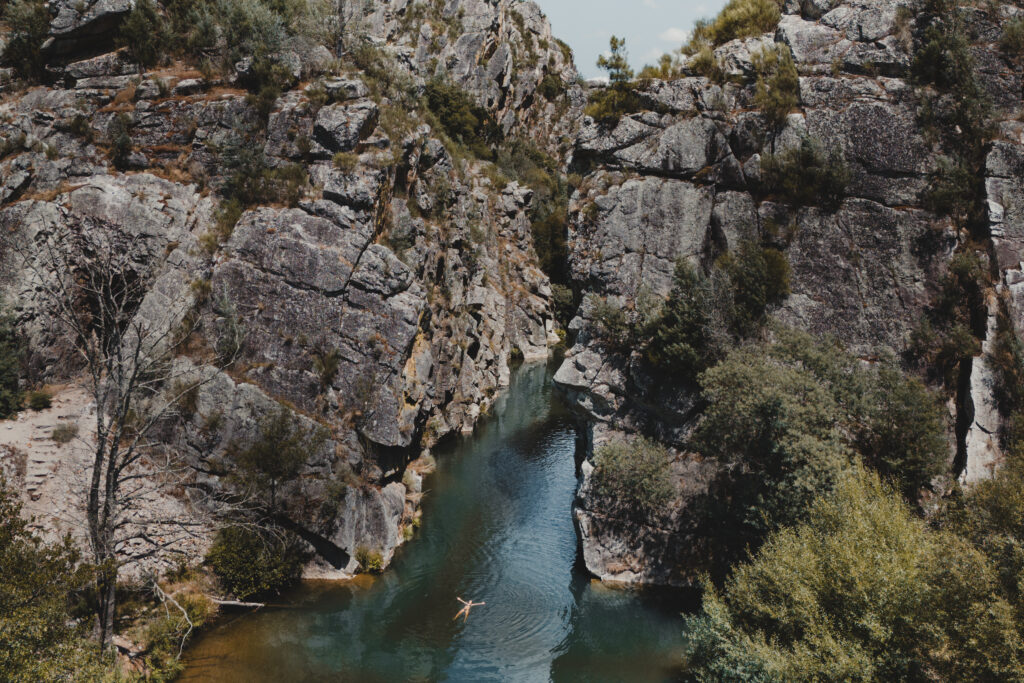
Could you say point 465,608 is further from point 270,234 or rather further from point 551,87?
point 551,87

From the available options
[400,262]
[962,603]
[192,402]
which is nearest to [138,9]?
[400,262]

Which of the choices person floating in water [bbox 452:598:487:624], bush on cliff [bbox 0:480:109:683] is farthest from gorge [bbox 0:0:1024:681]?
bush on cliff [bbox 0:480:109:683]

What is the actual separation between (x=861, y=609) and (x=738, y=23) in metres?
28.0

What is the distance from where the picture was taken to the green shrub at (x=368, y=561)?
24578 millimetres

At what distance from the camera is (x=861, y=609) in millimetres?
13359

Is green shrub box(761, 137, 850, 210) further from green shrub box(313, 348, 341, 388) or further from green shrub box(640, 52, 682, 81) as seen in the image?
green shrub box(313, 348, 341, 388)

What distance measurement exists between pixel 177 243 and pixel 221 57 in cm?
1304

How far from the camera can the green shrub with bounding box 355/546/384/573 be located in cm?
2458

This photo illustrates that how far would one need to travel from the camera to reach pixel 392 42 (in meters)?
64.9

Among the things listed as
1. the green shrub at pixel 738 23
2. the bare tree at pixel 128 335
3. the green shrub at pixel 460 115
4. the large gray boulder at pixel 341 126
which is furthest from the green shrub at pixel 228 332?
the green shrub at pixel 460 115

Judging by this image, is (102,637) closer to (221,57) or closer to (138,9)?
(221,57)

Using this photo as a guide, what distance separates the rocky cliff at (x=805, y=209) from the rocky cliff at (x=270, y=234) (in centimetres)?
915

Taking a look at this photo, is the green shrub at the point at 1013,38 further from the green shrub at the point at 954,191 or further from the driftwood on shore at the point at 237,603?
the driftwood on shore at the point at 237,603

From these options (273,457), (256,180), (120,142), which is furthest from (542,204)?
(273,457)
